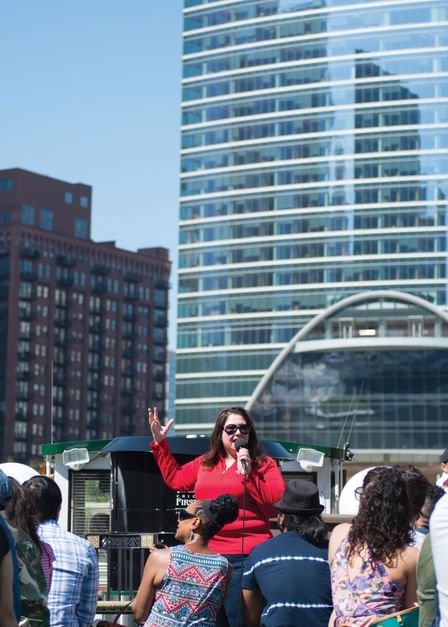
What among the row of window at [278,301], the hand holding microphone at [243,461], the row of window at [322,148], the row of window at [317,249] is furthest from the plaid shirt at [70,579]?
the row of window at [322,148]

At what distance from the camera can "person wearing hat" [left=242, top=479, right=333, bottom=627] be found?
7527mm

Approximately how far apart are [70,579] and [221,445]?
1.66m

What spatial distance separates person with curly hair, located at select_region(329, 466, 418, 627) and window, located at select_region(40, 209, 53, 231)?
175757mm

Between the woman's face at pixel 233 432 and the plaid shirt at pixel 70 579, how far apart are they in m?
1.42

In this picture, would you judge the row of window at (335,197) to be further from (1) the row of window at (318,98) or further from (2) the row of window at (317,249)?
(1) the row of window at (318,98)

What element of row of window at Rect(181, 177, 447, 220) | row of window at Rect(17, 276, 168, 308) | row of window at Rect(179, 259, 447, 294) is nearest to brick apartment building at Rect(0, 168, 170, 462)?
row of window at Rect(17, 276, 168, 308)

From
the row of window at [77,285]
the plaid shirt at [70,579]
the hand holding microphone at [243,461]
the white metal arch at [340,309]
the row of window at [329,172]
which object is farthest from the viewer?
the row of window at [77,285]

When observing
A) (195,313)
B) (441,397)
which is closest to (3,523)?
(441,397)

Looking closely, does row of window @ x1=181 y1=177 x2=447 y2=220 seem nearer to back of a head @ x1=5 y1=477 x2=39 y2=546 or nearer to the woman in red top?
the woman in red top

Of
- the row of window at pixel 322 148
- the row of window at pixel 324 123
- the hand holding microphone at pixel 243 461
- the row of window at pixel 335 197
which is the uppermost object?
the row of window at pixel 324 123

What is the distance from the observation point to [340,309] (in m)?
126

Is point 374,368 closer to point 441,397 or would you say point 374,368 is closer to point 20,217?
point 441,397

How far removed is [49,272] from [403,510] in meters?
171

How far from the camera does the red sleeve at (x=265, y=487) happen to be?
8922 millimetres
